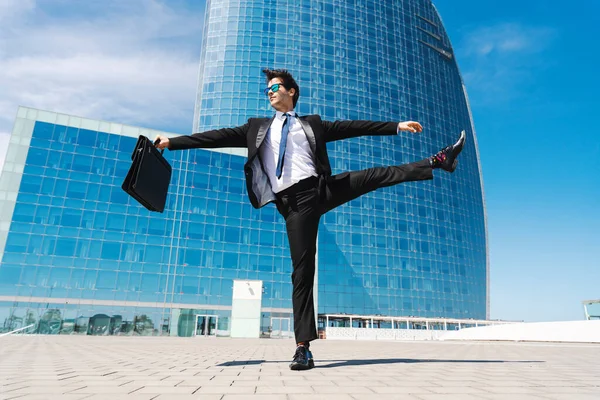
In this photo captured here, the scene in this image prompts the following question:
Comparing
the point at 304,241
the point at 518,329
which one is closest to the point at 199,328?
the point at 518,329

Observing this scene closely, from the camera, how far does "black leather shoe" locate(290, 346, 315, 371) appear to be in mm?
3877

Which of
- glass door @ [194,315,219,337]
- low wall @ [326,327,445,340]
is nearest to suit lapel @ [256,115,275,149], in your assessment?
glass door @ [194,315,219,337]

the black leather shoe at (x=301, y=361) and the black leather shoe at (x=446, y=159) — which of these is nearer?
the black leather shoe at (x=301, y=361)

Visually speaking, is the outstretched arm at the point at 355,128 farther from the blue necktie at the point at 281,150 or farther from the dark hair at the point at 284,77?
the dark hair at the point at 284,77

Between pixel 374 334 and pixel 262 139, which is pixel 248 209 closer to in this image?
pixel 374 334

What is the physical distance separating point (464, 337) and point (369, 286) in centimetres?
2486

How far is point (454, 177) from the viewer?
68500mm

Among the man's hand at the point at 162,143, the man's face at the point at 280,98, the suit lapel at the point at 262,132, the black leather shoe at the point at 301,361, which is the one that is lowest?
the black leather shoe at the point at 301,361

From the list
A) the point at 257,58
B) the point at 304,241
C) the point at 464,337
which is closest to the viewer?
the point at 304,241

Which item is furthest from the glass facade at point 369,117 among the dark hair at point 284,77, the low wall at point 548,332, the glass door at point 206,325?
the dark hair at point 284,77

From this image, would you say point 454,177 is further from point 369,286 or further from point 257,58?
point 257,58

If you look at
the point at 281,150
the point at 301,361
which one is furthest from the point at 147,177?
the point at 301,361

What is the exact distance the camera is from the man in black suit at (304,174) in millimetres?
4340

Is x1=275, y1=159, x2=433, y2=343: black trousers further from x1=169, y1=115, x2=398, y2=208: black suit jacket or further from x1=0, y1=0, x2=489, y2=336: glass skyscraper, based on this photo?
x1=0, y1=0, x2=489, y2=336: glass skyscraper
